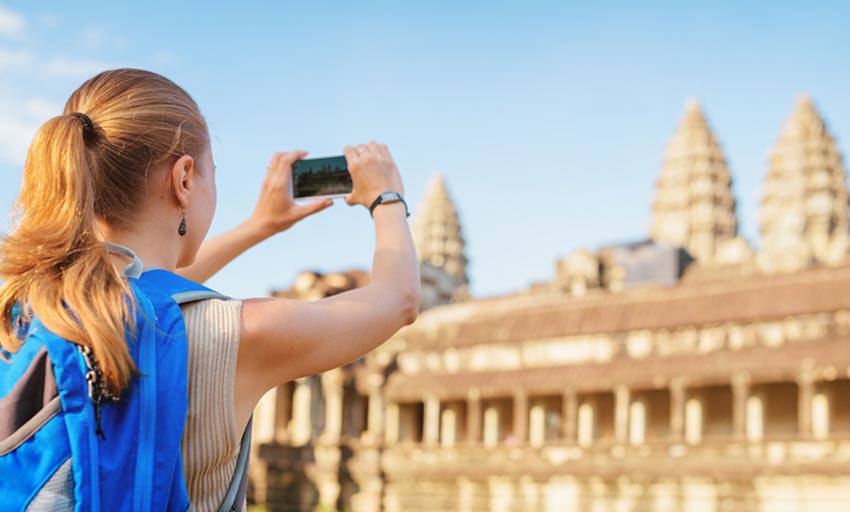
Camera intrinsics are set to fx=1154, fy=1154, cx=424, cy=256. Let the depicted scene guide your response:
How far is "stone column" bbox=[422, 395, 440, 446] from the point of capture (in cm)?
4109

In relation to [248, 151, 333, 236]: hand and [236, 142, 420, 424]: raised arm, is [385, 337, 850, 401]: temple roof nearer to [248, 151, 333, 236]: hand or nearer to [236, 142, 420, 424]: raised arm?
[248, 151, 333, 236]: hand

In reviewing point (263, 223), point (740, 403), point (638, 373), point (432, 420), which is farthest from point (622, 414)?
point (263, 223)

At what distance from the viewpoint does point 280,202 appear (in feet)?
11.4

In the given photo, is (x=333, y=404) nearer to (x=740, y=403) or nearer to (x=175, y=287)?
(x=740, y=403)

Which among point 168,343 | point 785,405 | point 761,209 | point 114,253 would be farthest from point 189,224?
point 761,209

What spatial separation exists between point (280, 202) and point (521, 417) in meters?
35.1

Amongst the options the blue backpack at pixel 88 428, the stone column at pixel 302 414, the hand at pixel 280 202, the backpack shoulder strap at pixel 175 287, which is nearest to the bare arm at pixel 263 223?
the hand at pixel 280 202

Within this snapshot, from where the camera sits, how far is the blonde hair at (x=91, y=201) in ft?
7.23

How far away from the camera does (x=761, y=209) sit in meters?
66.3

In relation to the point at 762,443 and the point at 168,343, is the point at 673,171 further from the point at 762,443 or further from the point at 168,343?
the point at 168,343

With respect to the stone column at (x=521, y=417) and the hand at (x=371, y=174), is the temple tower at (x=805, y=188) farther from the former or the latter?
the hand at (x=371, y=174)

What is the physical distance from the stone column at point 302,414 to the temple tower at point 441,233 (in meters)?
24.2

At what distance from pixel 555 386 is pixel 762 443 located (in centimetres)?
800

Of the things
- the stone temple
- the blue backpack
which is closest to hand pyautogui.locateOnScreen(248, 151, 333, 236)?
the blue backpack
